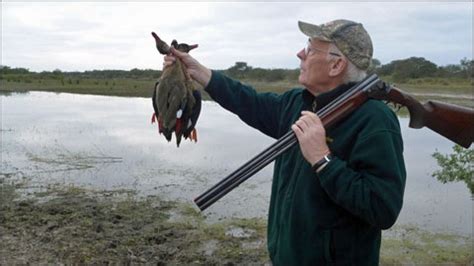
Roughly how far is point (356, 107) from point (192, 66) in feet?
4.33

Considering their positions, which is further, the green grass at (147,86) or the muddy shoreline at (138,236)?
the green grass at (147,86)

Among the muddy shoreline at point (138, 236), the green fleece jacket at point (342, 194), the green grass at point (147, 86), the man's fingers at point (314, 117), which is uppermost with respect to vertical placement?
the man's fingers at point (314, 117)

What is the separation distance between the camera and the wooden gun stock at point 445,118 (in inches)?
139

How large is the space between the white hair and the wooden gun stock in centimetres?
30

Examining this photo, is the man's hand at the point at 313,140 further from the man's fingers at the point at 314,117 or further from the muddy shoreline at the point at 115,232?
the muddy shoreline at the point at 115,232

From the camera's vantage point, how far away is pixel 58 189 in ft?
43.6

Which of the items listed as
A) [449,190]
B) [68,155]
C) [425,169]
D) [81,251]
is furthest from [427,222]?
[68,155]

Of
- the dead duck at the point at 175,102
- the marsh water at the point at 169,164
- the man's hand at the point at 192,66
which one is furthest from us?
the marsh water at the point at 169,164

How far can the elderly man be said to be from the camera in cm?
302

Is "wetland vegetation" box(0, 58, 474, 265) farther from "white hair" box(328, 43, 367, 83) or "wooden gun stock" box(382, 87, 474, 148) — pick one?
"white hair" box(328, 43, 367, 83)

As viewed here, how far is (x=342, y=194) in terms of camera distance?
3.00 metres

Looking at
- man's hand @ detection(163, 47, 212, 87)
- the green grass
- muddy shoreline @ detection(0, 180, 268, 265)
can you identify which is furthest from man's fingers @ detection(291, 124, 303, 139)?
the green grass

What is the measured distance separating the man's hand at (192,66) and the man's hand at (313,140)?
1.09 m

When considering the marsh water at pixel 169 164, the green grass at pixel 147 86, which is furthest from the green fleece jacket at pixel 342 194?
the green grass at pixel 147 86
